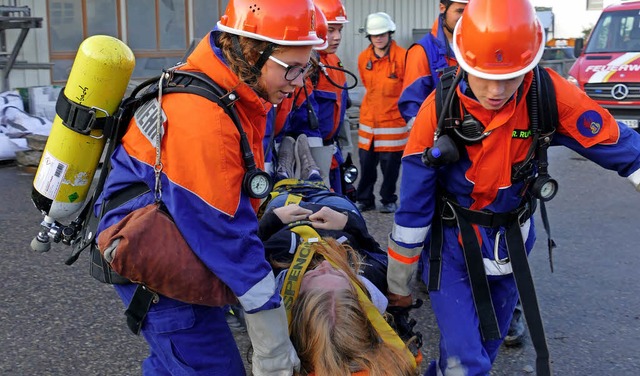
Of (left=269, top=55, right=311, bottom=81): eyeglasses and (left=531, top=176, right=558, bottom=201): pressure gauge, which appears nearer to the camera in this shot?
(left=269, top=55, right=311, bottom=81): eyeglasses

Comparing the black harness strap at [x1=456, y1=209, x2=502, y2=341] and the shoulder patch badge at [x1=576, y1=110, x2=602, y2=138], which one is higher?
the shoulder patch badge at [x1=576, y1=110, x2=602, y2=138]

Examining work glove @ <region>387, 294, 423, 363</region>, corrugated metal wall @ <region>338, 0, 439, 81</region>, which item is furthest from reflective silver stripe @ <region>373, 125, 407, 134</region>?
corrugated metal wall @ <region>338, 0, 439, 81</region>

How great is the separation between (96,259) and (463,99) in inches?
56.1

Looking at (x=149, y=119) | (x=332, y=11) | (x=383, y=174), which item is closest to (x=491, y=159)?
(x=149, y=119)

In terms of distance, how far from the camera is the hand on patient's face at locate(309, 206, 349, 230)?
3.93 metres

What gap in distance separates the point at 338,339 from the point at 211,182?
916 mm

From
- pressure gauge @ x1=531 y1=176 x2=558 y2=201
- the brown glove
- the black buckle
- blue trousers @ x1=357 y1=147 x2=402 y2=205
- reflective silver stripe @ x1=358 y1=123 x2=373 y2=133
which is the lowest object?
blue trousers @ x1=357 y1=147 x2=402 y2=205

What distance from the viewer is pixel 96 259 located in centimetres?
259

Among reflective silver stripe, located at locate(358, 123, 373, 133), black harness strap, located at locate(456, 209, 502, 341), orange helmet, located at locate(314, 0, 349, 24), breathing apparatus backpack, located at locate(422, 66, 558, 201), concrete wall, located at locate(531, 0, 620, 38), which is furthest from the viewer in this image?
concrete wall, located at locate(531, 0, 620, 38)

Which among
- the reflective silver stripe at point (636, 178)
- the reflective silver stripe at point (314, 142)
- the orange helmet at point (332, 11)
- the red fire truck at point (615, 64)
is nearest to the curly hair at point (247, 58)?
the reflective silver stripe at point (636, 178)

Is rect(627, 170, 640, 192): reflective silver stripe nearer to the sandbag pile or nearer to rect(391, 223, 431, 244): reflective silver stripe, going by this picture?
rect(391, 223, 431, 244): reflective silver stripe

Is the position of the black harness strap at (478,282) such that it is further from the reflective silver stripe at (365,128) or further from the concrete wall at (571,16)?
the concrete wall at (571,16)

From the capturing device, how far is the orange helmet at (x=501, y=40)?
2.73 metres

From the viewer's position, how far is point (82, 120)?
2.51 m
